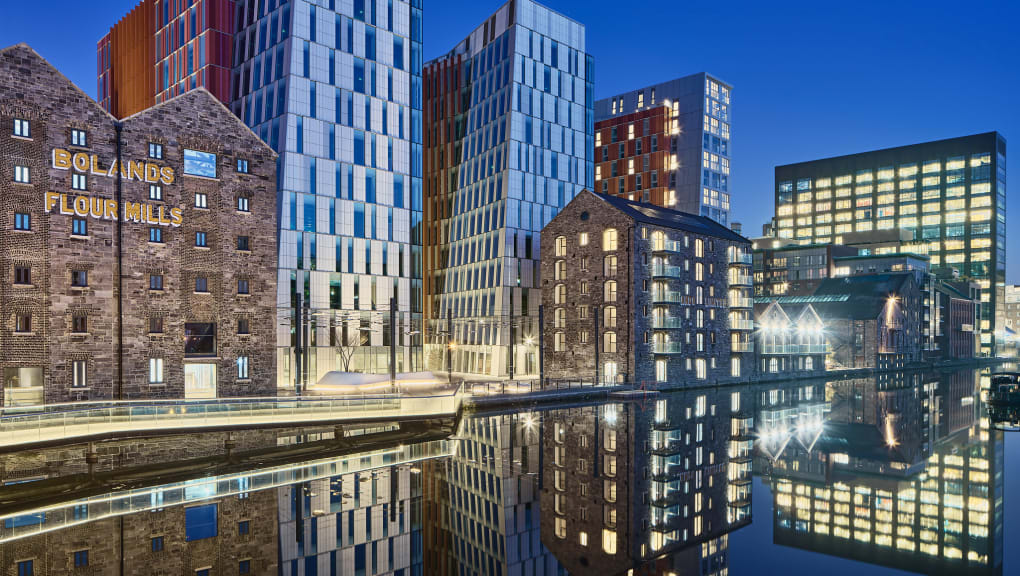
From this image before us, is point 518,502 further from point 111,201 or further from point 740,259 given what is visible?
point 740,259

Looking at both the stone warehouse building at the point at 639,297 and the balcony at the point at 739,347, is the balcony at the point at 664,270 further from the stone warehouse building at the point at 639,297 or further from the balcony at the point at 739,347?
the balcony at the point at 739,347

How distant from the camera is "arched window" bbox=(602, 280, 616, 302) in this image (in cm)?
6694

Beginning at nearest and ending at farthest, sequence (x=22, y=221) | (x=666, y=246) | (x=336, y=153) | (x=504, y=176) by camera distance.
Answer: (x=22, y=221), (x=336, y=153), (x=666, y=246), (x=504, y=176)

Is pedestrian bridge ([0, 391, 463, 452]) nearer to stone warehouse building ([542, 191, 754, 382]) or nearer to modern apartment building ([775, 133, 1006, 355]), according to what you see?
stone warehouse building ([542, 191, 754, 382])

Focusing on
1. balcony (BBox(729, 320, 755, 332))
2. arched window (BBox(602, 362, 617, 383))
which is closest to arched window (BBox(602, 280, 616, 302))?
arched window (BBox(602, 362, 617, 383))

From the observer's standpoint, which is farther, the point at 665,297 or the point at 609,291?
the point at 665,297

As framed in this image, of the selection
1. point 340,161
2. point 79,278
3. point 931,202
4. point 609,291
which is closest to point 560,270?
point 609,291

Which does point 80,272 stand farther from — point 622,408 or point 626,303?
point 626,303

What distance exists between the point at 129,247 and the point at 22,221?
18.7ft

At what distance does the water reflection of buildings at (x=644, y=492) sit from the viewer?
21219 millimetres

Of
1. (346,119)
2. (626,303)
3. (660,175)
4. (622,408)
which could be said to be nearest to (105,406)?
(622,408)

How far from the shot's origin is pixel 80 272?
4188 centimetres

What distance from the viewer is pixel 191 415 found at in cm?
3488

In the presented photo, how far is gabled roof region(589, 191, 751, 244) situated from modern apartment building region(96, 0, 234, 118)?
37162mm
